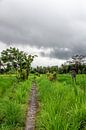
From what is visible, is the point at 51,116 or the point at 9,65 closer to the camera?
the point at 51,116

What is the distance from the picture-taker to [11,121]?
9.36 metres

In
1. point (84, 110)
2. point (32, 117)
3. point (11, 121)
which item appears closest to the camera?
point (84, 110)

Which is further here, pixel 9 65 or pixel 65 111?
pixel 9 65

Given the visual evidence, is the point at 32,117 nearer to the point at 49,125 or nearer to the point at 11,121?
the point at 11,121

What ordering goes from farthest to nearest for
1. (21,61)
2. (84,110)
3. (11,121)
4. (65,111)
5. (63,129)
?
(21,61) → (11,121) → (65,111) → (84,110) → (63,129)

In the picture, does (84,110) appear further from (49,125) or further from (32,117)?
(32,117)

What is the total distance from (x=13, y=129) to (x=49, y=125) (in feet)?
5.38

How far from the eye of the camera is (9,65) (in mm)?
93375

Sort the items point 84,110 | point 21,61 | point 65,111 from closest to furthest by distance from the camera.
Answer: point 84,110, point 65,111, point 21,61

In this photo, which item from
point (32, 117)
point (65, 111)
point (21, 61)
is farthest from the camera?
point (21, 61)

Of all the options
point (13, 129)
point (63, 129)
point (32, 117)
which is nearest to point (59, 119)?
point (63, 129)

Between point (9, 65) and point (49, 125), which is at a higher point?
point (9, 65)

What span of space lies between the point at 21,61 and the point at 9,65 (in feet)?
21.1

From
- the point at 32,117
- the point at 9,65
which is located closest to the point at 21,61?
the point at 9,65
